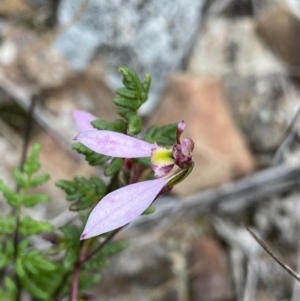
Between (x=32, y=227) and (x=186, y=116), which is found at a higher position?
(x=186, y=116)

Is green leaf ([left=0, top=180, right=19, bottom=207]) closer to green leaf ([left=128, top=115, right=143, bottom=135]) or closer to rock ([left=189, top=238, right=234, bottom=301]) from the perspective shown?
green leaf ([left=128, top=115, right=143, bottom=135])

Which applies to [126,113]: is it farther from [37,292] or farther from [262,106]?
[262,106]

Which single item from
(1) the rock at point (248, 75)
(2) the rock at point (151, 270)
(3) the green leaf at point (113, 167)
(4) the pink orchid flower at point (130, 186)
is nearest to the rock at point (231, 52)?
(1) the rock at point (248, 75)

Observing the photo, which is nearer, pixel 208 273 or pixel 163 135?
pixel 163 135

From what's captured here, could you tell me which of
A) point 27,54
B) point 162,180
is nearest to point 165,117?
point 27,54

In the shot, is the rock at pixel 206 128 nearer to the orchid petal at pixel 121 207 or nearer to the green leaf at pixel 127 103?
the green leaf at pixel 127 103

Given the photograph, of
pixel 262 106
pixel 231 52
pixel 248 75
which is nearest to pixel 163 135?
pixel 262 106

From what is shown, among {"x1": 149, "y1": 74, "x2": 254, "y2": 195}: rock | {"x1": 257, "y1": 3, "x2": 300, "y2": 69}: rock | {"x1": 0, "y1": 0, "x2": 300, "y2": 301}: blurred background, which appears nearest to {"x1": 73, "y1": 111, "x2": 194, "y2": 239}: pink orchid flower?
{"x1": 0, "y1": 0, "x2": 300, "y2": 301}: blurred background

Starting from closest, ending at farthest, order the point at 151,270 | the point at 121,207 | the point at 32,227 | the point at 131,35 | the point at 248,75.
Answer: the point at 121,207, the point at 32,227, the point at 151,270, the point at 131,35, the point at 248,75
